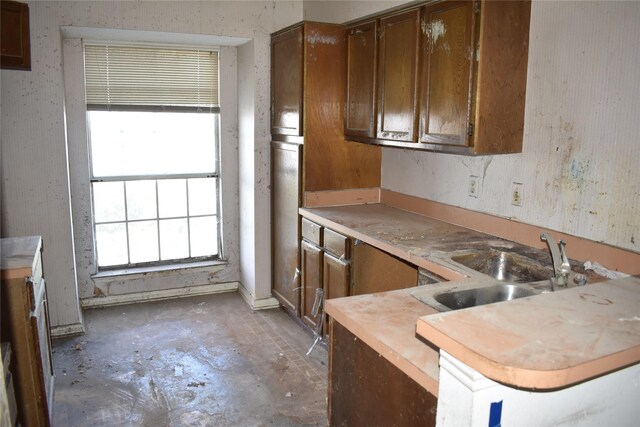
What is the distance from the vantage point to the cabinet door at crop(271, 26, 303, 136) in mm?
3582

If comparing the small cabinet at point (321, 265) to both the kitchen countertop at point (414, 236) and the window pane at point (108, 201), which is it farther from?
the window pane at point (108, 201)

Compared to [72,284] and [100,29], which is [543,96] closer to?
[100,29]

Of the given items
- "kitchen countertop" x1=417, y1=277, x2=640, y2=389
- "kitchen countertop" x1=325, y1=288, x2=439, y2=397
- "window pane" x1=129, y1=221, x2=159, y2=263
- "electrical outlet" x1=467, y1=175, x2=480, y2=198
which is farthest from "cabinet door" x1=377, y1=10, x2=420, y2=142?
"window pane" x1=129, y1=221, x2=159, y2=263

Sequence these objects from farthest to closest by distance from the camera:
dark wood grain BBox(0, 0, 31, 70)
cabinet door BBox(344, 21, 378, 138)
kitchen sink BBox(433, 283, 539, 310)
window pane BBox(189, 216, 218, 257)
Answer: window pane BBox(189, 216, 218, 257), cabinet door BBox(344, 21, 378, 138), dark wood grain BBox(0, 0, 31, 70), kitchen sink BBox(433, 283, 539, 310)

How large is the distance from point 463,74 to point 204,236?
287cm

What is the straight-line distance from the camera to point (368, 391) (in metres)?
1.79

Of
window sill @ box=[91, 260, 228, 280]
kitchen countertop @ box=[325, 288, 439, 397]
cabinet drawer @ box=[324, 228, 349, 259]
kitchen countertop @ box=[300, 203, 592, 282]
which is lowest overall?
window sill @ box=[91, 260, 228, 280]

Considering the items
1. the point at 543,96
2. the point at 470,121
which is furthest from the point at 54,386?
the point at 543,96

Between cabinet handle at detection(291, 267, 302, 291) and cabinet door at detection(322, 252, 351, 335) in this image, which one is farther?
cabinet handle at detection(291, 267, 302, 291)

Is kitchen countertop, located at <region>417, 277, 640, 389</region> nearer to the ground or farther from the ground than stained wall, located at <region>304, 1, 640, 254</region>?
nearer to the ground

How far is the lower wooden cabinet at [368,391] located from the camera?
1.58m

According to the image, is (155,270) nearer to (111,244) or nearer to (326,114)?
(111,244)

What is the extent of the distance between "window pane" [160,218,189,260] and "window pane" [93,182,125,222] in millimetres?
363

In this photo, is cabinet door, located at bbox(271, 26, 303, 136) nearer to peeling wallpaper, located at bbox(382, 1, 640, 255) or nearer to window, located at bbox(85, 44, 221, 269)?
window, located at bbox(85, 44, 221, 269)
